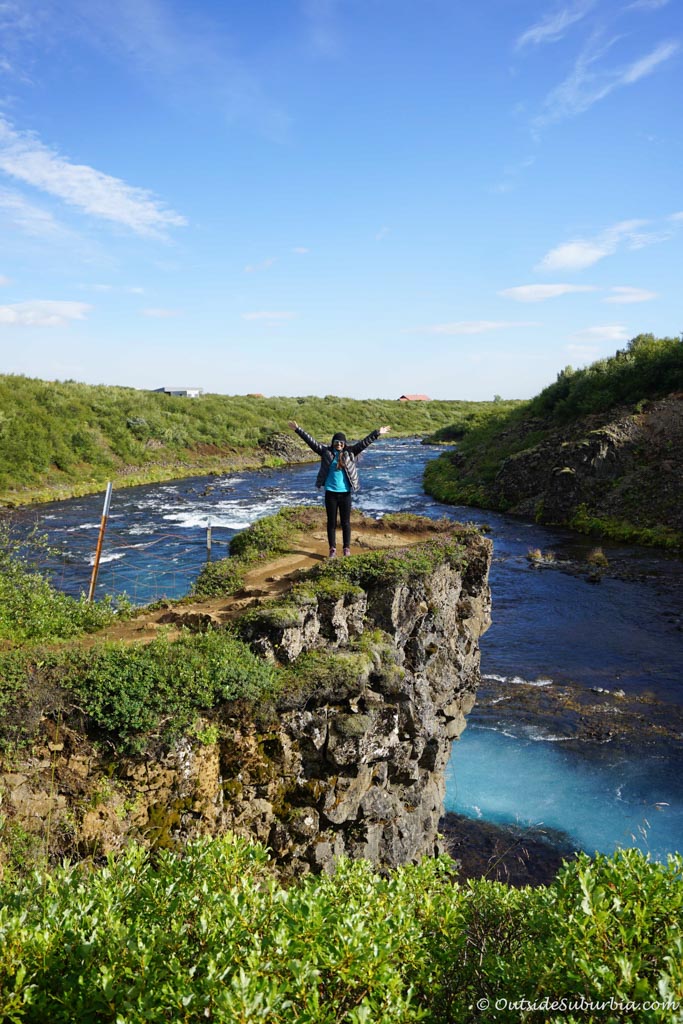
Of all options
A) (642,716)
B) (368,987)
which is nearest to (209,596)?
(368,987)

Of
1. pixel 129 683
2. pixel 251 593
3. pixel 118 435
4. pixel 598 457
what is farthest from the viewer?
pixel 118 435

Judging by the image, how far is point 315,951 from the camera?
455 cm

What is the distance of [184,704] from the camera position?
904 cm

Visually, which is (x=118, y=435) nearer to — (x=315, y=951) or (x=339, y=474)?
(x=339, y=474)

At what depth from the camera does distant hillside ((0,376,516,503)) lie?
160 feet

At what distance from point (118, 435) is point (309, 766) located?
55624 millimetres

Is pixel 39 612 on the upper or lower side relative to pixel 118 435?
lower

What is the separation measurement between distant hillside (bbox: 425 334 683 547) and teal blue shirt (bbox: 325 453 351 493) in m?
24.7

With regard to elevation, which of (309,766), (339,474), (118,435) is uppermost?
(118,435)

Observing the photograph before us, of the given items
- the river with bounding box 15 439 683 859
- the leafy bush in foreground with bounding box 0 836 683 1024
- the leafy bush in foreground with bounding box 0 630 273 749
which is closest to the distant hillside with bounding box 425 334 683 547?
the river with bounding box 15 439 683 859

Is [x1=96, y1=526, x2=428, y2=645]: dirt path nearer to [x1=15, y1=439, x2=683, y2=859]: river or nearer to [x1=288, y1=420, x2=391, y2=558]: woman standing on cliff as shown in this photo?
[x1=288, y1=420, x2=391, y2=558]: woman standing on cliff

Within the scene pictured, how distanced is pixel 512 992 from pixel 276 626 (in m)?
6.40

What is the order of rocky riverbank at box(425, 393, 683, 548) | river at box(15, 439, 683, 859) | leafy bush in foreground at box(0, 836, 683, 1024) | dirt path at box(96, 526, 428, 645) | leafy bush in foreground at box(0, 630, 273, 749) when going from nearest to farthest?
leafy bush in foreground at box(0, 836, 683, 1024) → leafy bush in foreground at box(0, 630, 273, 749) → dirt path at box(96, 526, 428, 645) → river at box(15, 439, 683, 859) → rocky riverbank at box(425, 393, 683, 548)

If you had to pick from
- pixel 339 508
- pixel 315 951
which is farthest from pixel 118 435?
pixel 315 951
